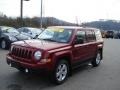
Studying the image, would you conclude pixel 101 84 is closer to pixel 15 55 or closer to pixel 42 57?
pixel 42 57

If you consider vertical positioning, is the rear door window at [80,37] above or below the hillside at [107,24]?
below

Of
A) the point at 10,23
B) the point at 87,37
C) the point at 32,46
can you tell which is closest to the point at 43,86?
the point at 32,46

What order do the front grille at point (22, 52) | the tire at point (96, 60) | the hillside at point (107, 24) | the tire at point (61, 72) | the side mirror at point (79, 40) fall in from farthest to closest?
1. the hillside at point (107, 24)
2. the tire at point (96, 60)
3. the side mirror at point (79, 40)
4. the tire at point (61, 72)
5. the front grille at point (22, 52)

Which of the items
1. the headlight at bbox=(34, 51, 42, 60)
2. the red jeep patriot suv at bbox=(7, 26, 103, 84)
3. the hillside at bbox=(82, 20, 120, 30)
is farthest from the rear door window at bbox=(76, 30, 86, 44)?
the hillside at bbox=(82, 20, 120, 30)

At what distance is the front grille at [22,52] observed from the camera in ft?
21.6

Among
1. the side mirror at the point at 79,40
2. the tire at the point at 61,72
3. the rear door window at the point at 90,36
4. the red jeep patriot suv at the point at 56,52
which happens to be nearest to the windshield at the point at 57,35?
the red jeep patriot suv at the point at 56,52

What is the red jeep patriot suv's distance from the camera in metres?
6.45

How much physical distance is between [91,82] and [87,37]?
6.69ft

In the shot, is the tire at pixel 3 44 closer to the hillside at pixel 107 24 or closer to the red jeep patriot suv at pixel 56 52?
the red jeep patriot suv at pixel 56 52

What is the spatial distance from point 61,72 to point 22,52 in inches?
54.2

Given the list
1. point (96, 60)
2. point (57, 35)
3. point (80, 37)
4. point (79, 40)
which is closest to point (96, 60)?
point (96, 60)

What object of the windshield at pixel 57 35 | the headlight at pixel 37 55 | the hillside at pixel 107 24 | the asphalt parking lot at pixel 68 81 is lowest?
the asphalt parking lot at pixel 68 81

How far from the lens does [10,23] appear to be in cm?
4200

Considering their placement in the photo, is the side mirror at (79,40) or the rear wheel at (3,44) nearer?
the side mirror at (79,40)
